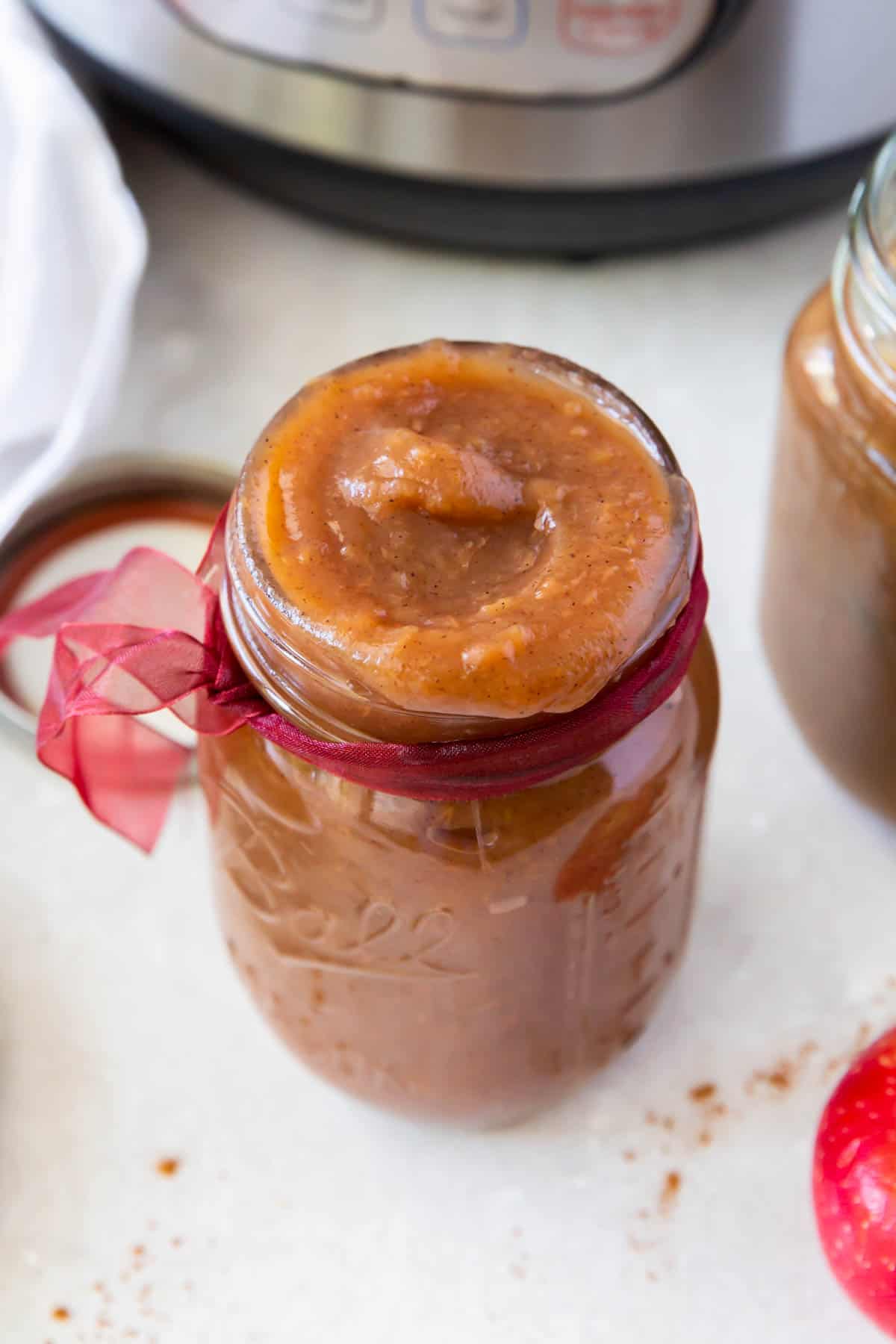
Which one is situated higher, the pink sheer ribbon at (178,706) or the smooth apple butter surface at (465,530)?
the smooth apple butter surface at (465,530)

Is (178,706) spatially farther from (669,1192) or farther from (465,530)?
(669,1192)

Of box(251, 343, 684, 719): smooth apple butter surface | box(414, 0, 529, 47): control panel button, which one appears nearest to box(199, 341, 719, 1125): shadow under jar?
box(251, 343, 684, 719): smooth apple butter surface

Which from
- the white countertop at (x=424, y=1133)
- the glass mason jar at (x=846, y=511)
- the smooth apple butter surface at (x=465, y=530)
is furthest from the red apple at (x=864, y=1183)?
the smooth apple butter surface at (x=465, y=530)

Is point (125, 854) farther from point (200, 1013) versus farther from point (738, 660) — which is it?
point (738, 660)

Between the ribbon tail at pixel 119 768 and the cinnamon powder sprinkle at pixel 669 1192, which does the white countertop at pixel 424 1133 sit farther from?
the ribbon tail at pixel 119 768

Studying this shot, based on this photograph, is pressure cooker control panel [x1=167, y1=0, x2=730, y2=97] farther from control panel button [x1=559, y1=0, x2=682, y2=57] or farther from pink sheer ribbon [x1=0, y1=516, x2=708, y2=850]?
pink sheer ribbon [x1=0, y1=516, x2=708, y2=850]

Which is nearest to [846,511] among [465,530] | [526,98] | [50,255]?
[465,530]

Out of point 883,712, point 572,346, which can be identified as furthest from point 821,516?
point 572,346
